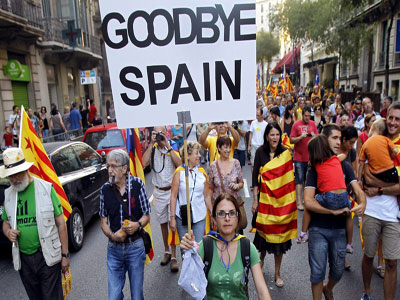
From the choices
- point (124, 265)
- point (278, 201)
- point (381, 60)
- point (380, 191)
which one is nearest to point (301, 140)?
point (278, 201)

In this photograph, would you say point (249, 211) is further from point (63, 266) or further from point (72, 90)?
point (72, 90)

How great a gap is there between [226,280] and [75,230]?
363cm

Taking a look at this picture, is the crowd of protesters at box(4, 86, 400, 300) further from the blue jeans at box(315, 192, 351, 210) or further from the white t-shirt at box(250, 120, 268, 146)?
the white t-shirt at box(250, 120, 268, 146)

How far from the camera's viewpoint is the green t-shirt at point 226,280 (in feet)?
7.51

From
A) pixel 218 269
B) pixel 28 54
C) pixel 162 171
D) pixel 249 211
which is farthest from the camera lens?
pixel 28 54

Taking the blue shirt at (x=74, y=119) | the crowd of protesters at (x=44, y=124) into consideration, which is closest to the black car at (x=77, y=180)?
the crowd of protesters at (x=44, y=124)

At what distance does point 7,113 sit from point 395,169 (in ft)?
50.9

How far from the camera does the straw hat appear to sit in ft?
9.39

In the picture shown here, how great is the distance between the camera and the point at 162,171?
453cm

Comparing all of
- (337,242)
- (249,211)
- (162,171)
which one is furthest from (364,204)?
(249,211)

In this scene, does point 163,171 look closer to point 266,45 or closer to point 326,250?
point 326,250

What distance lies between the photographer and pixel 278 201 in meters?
3.90

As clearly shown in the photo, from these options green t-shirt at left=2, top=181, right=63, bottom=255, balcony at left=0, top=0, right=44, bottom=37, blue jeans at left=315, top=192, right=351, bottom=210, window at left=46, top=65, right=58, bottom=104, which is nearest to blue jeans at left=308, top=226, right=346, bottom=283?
blue jeans at left=315, top=192, right=351, bottom=210

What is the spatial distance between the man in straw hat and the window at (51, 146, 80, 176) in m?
2.24
